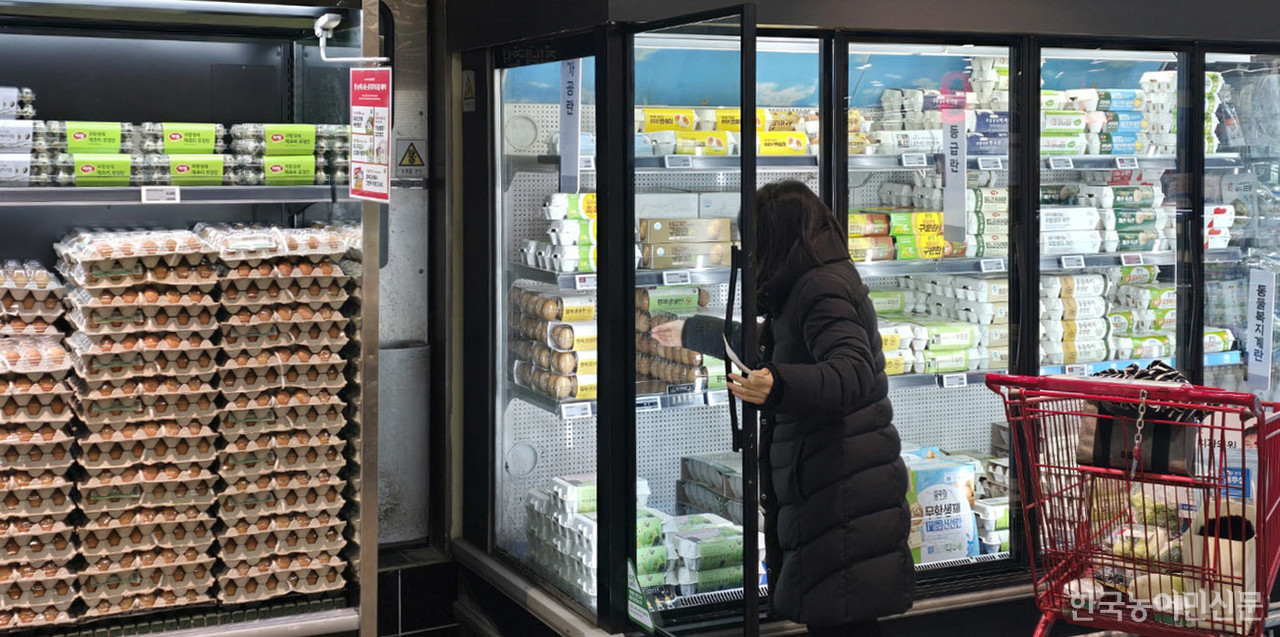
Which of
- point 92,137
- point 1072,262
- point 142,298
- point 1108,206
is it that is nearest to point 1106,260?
point 1072,262

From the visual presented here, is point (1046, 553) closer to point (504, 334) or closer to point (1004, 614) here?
point (1004, 614)

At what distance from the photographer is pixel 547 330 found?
3984 mm

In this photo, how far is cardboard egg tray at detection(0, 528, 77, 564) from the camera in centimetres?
305

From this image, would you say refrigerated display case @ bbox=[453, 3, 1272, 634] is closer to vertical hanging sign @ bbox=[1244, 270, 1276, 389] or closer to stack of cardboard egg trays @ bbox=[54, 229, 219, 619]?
vertical hanging sign @ bbox=[1244, 270, 1276, 389]

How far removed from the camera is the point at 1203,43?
14.8 feet

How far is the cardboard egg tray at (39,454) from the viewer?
304 cm

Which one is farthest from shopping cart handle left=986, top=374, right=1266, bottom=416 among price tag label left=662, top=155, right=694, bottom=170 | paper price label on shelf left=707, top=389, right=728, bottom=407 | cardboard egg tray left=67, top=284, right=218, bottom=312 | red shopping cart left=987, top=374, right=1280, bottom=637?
cardboard egg tray left=67, top=284, right=218, bottom=312

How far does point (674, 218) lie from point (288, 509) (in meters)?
1.37

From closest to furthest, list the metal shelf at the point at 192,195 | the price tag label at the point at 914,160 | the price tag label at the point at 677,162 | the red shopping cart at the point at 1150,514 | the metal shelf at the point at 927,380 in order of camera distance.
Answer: the red shopping cart at the point at 1150,514, the metal shelf at the point at 192,195, the price tag label at the point at 677,162, the price tag label at the point at 914,160, the metal shelf at the point at 927,380

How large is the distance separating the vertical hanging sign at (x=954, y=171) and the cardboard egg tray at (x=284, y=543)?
2387 millimetres

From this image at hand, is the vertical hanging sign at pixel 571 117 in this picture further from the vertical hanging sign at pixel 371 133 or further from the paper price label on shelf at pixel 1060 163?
the paper price label on shelf at pixel 1060 163

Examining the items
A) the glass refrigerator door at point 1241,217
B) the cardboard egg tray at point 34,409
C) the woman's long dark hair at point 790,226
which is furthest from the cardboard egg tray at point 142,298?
the glass refrigerator door at point 1241,217

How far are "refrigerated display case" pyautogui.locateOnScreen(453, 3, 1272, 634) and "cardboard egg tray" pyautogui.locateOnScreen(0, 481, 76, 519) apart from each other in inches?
57.6

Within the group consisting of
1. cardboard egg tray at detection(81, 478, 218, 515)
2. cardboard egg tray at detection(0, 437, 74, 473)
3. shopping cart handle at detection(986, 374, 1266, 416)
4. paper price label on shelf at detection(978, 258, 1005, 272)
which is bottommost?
cardboard egg tray at detection(81, 478, 218, 515)
